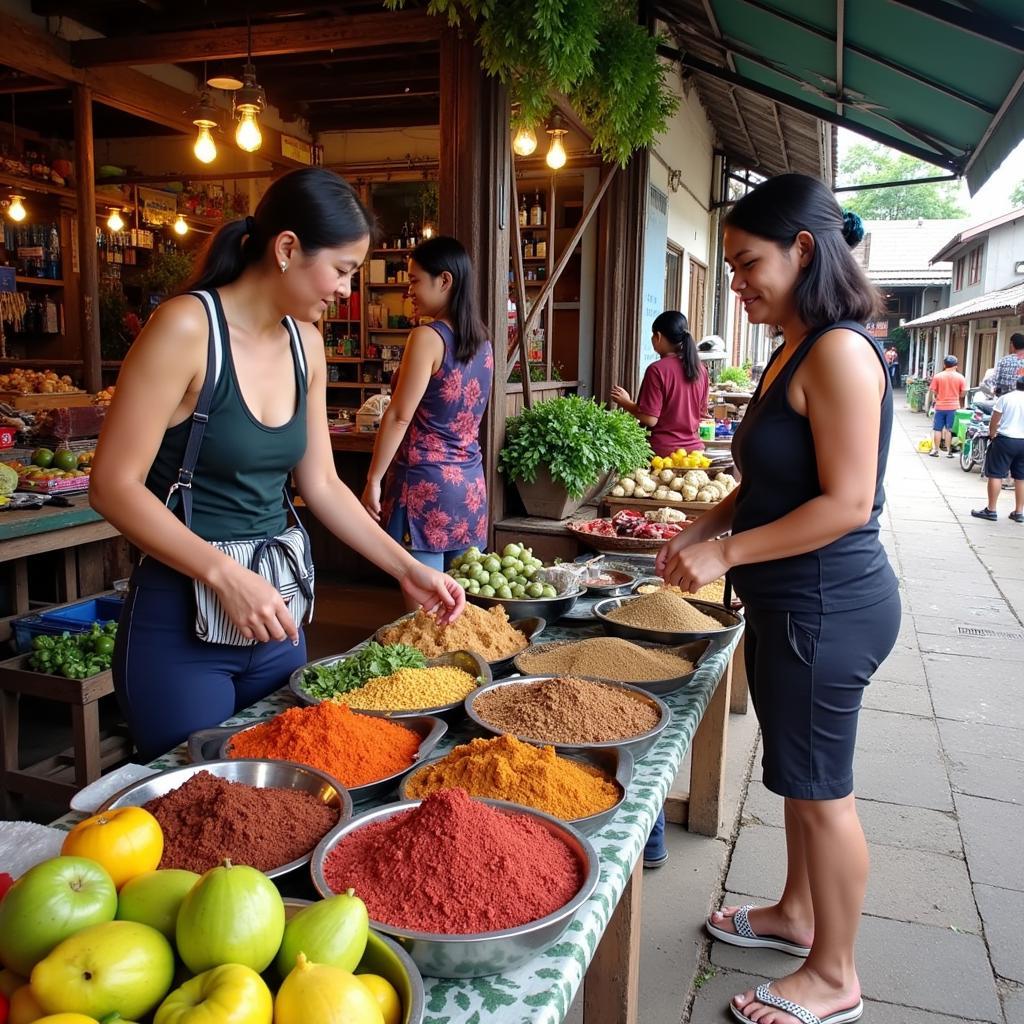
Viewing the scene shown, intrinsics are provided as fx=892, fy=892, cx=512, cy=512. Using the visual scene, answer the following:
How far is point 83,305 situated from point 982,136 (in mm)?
6819

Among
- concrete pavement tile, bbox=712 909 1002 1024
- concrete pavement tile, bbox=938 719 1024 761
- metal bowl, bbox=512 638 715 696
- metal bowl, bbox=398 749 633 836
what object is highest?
metal bowl, bbox=512 638 715 696

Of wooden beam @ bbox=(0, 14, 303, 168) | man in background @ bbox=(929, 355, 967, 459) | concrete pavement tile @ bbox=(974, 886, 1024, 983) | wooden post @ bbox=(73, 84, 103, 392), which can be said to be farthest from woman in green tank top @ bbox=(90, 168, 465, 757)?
man in background @ bbox=(929, 355, 967, 459)

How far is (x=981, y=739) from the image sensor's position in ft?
14.0

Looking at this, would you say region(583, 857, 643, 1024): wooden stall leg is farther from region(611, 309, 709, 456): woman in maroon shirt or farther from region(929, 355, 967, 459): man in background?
region(929, 355, 967, 459): man in background

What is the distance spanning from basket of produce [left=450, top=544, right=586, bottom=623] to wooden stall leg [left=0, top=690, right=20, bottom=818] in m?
1.67

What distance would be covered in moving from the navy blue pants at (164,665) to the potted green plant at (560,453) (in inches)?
121

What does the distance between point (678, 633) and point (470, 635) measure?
566 mm

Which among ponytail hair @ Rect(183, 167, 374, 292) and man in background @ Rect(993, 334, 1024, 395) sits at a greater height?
man in background @ Rect(993, 334, 1024, 395)

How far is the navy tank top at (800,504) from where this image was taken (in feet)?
6.41

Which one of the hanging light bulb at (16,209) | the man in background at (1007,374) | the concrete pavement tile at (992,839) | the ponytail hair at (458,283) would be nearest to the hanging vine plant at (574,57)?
the ponytail hair at (458,283)

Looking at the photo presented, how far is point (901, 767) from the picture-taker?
393cm

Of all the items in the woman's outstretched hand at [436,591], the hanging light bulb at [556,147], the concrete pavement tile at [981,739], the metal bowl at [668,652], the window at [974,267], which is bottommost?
the concrete pavement tile at [981,739]

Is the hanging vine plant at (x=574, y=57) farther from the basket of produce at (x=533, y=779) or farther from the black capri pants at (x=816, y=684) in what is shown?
the basket of produce at (x=533, y=779)

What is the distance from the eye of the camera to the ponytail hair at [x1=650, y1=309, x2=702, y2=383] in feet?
18.0
